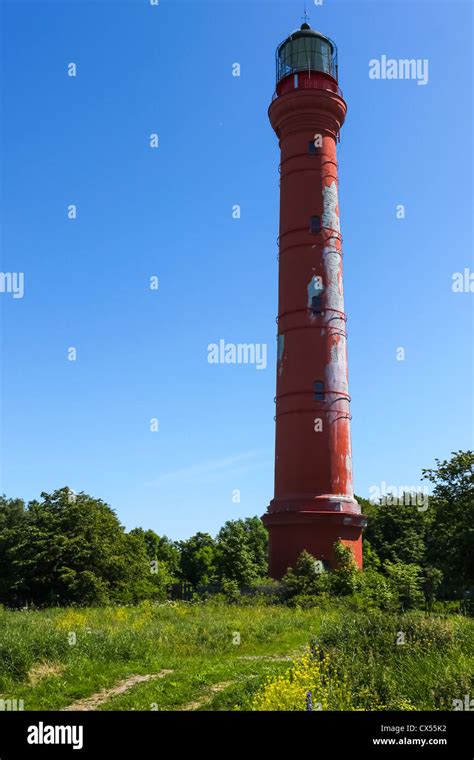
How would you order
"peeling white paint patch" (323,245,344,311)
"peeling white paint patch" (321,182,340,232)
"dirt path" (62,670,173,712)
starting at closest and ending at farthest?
"dirt path" (62,670,173,712)
"peeling white paint patch" (323,245,344,311)
"peeling white paint patch" (321,182,340,232)

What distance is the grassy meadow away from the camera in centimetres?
995

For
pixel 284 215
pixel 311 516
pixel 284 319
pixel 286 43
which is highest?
pixel 286 43

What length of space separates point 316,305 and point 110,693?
69.1 ft

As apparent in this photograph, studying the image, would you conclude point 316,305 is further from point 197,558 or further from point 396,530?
point 197,558

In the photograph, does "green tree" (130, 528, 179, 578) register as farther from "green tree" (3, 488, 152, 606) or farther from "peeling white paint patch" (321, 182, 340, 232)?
"peeling white paint patch" (321, 182, 340, 232)

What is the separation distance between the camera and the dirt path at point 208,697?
10.7 metres

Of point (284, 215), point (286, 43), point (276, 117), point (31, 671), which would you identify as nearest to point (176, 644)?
point (31, 671)

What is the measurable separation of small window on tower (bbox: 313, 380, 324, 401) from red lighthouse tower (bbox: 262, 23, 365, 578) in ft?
0.15

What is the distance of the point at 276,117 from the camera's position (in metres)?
32.5

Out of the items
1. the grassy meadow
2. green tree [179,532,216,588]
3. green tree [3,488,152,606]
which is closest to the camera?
the grassy meadow

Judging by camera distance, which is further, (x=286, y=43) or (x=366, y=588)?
(x=286, y=43)

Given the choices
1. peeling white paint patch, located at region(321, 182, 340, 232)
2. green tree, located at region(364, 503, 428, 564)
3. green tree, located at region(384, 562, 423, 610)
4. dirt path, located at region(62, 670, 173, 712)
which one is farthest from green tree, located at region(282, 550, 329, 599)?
peeling white paint patch, located at region(321, 182, 340, 232)

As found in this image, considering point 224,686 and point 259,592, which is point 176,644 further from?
point 259,592
